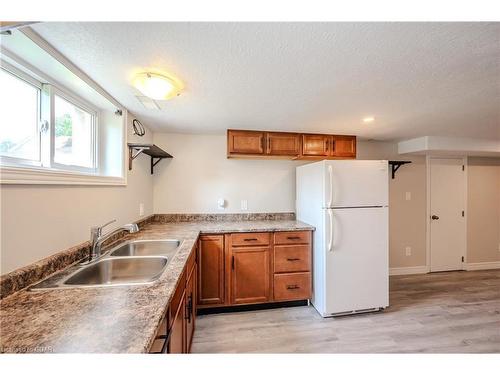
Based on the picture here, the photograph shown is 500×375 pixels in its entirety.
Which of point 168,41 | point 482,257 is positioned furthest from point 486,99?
point 482,257

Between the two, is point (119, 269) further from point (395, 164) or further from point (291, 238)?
point (395, 164)

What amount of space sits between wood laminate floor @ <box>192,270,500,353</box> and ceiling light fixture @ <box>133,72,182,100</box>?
198cm

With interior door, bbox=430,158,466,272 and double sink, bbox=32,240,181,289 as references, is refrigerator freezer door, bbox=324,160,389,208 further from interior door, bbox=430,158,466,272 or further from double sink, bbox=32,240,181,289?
interior door, bbox=430,158,466,272

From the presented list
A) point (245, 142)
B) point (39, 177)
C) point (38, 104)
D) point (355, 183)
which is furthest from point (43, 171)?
point (355, 183)

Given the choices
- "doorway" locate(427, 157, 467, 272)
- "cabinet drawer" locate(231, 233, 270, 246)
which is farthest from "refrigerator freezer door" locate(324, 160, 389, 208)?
"doorway" locate(427, 157, 467, 272)

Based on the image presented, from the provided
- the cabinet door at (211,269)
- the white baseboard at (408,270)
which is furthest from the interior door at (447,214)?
the cabinet door at (211,269)

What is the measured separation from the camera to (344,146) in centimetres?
283

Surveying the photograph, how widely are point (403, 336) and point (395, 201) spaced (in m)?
1.99

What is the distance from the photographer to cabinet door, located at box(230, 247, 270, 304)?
7.55ft

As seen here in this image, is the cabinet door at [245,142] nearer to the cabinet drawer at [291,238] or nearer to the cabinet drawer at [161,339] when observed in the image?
the cabinet drawer at [291,238]

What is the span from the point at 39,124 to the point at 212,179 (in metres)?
1.81

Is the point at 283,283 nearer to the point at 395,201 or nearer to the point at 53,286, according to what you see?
the point at 53,286

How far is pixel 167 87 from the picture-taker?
1406mm

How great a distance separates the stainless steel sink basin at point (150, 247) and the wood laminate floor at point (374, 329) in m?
0.83
